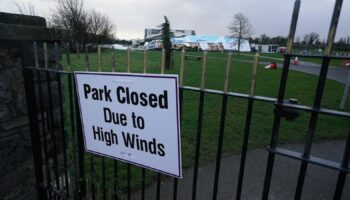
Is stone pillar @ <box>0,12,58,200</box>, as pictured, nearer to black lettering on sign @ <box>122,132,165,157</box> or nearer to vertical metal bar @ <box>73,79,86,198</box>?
vertical metal bar @ <box>73,79,86,198</box>

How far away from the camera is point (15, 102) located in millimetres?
2559

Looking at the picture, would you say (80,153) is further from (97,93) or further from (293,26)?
(293,26)

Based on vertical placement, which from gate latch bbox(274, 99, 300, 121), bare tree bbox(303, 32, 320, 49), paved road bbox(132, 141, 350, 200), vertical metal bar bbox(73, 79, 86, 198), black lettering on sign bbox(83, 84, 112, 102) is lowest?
paved road bbox(132, 141, 350, 200)

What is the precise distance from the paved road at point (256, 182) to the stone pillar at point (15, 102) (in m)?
1.39

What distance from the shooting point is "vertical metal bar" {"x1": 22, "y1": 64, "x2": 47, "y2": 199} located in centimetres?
255

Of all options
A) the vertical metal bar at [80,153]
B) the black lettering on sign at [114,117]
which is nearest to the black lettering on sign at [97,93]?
the black lettering on sign at [114,117]

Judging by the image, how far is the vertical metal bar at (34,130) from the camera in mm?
2551

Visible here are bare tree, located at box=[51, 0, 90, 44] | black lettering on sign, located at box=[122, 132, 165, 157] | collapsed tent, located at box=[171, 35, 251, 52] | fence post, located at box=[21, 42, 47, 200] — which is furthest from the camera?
collapsed tent, located at box=[171, 35, 251, 52]

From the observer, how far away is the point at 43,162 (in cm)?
290

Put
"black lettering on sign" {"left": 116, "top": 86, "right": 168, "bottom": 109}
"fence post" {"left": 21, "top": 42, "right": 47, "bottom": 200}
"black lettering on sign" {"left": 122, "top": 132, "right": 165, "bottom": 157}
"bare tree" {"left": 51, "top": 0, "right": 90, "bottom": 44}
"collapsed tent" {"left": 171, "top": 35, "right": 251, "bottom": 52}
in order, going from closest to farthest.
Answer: "black lettering on sign" {"left": 116, "top": 86, "right": 168, "bottom": 109} < "black lettering on sign" {"left": 122, "top": 132, "right": 165, "bottom": 157} < "fence post" {"left": 21, "top": 42, "right": 47, "bottom": 200} < "bare tree" {"left": 51, "top": 0, "right": 90, "bottom": 44} < "collapsed tent" {"left": 171, "top": 35, "right": 251, "bottom": 52}

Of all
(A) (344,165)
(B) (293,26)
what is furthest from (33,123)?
(A) (344,165)

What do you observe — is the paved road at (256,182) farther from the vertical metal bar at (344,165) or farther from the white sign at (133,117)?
the vertical metal bar at (344,165)

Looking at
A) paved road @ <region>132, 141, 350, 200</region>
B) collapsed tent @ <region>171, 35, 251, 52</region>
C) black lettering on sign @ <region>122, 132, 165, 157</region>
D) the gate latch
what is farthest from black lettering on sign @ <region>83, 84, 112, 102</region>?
collapsed tent @ <region>171, 35, 251, 52</region>

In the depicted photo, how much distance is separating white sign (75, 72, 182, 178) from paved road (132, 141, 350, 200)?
1.34 metres
